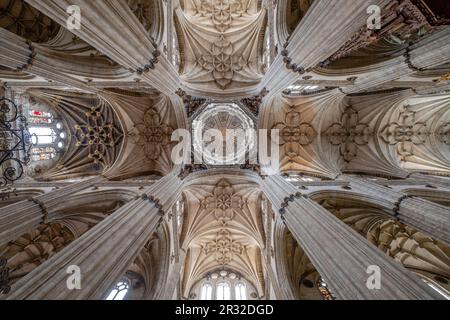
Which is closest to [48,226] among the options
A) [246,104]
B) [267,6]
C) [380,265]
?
[246,104]

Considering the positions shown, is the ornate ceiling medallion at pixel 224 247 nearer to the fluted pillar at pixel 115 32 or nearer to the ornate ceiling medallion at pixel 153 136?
the ornate ceiling medallion at pixel 153 136

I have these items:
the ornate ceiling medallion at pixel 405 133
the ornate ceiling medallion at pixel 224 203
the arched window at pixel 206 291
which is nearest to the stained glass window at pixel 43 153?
the ornate ceiling medallion at pixel 224 203

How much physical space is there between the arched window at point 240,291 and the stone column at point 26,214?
1115 centimetres

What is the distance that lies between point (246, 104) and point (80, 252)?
39.1 feet

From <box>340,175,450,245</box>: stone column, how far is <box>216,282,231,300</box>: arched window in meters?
10.3

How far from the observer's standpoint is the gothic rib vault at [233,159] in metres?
6.18

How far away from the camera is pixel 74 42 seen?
11133 millimetres

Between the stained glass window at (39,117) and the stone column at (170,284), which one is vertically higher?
the stained glass window at (39,117)

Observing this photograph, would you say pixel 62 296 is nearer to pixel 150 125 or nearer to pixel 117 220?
pixel 117 220

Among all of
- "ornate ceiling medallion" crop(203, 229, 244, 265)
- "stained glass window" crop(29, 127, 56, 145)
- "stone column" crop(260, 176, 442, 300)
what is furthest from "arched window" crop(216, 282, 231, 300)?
"stained glass window" crop(29, 127, 56, 145)

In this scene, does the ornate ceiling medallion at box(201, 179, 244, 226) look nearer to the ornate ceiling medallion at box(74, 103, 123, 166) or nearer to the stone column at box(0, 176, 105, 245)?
the ornate ceiling medallion at box(74, 103, 123, 166)

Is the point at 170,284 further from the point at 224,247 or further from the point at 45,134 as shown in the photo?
the point at 45,134

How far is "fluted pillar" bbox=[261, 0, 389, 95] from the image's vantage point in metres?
5.84

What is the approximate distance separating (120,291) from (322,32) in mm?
13150
